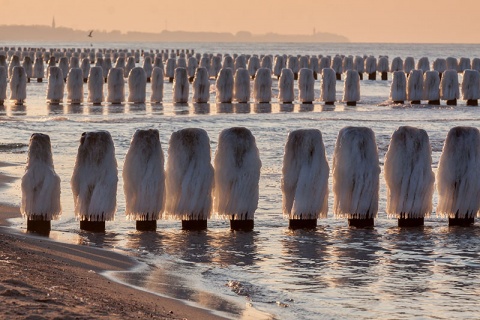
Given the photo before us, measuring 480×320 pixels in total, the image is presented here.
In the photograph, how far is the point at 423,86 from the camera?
32.0 metres

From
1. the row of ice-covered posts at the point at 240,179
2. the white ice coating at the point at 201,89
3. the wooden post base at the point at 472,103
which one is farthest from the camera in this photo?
the wooden post base at the point at 472,103

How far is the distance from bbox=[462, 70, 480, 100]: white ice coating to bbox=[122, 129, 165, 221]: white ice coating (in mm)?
23147

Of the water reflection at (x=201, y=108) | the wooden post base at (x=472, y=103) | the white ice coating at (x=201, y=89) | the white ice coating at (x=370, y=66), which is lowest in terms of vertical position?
the water reflection at (x=201, y=108)

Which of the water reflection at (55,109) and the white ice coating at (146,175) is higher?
the white ice coating at (146,175)

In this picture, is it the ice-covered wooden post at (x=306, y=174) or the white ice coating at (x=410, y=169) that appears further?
the white ice coating at (x=410, y=169)

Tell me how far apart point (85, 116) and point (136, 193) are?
50.6 feet

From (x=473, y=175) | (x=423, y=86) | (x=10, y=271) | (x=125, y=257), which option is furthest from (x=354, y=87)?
(x=10, y=271)

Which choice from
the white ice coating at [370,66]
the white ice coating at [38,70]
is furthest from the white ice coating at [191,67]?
the white ice coating at [370,66]

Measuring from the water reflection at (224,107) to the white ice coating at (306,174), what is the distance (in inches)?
681

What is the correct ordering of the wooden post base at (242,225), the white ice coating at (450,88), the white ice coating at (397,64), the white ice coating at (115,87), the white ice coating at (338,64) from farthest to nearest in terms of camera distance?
the white ice coating at (397,64), the white ice coating at (338,64), the white ice coating at (450,88), the white ice coating at (115,87), the wooden post base at (242,225)

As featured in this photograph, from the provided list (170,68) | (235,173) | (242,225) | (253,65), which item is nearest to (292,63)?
(253,65)

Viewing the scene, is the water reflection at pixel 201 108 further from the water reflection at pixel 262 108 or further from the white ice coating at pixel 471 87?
the white ice coating at pixel 471 87

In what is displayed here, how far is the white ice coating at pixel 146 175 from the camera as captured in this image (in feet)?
33.4

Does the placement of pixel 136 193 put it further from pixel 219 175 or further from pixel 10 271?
pixel 10 271
